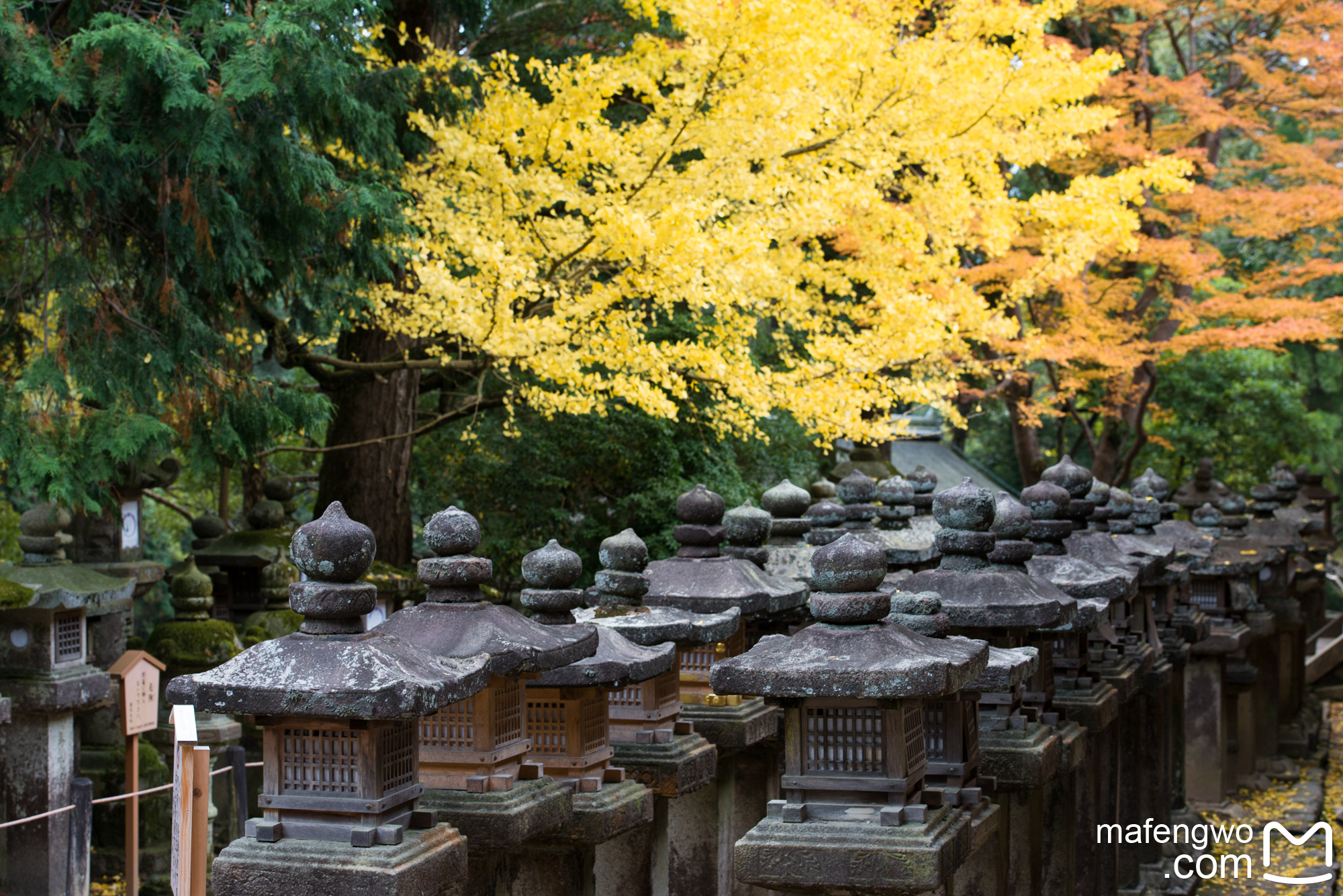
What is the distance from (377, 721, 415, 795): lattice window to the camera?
12.3 feet

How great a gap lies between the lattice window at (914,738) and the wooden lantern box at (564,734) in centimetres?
120

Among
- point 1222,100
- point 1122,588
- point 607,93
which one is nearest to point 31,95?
point 607,93

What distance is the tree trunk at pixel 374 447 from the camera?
11.8m

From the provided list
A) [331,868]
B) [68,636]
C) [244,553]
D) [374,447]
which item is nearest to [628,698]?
[331,868]

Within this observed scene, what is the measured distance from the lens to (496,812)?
4.22 metres

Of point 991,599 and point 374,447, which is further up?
point 374,447

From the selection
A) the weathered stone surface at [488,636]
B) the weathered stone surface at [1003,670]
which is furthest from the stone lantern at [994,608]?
the weathered stone surface at [488,636]

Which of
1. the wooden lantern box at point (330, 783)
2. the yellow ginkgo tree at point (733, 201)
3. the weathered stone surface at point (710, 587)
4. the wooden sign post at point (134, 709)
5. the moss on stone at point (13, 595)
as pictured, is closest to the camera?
the wooden lantern box at point (330, 783)

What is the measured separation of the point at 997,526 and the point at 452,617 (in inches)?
118

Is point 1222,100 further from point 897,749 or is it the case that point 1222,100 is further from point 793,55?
point 897,749

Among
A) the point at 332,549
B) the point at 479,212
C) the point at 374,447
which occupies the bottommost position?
the point at 332,549

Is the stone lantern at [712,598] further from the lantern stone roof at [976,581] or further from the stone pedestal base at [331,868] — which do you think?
the stone pedestal base at [331,868]

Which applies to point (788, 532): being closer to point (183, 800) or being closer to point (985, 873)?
point (985, 873)

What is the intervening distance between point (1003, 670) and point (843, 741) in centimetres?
103
